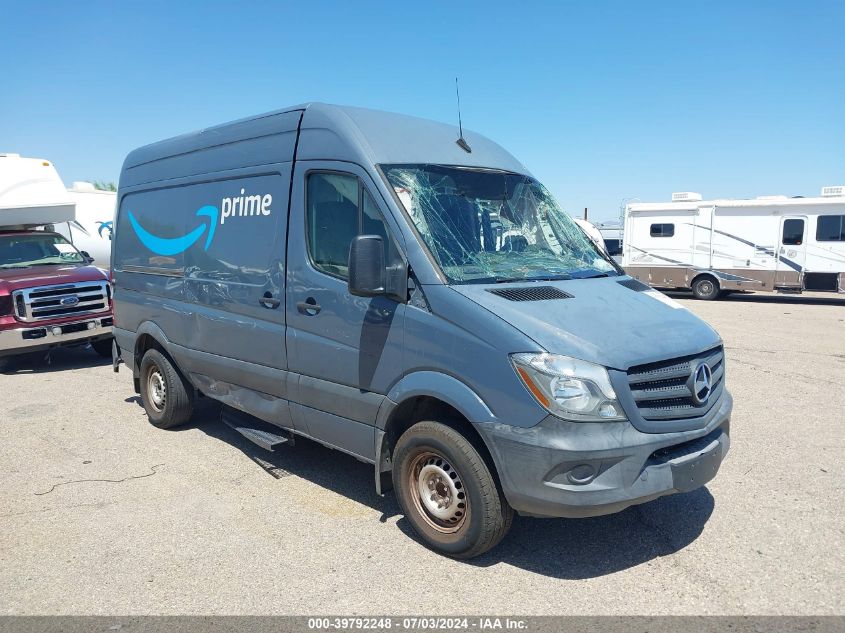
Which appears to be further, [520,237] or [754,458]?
[754,458]

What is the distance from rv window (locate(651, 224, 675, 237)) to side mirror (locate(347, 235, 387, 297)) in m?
18.6

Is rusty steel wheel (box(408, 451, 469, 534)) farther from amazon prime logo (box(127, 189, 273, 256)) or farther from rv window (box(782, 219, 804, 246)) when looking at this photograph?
rv window (box(782, 219, 804, 246))

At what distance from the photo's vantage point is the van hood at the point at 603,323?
352cm

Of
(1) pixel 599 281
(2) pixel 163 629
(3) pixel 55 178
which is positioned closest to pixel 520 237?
(1) pixel 599 281

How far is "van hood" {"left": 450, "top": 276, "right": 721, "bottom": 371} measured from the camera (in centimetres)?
352

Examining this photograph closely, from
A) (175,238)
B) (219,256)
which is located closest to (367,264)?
(219,256)

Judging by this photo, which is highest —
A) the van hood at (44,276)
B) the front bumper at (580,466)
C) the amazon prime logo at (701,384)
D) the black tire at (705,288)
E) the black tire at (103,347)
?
the van hood at (44,276)

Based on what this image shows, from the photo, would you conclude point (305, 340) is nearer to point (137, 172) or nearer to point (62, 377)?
point (137, 172)

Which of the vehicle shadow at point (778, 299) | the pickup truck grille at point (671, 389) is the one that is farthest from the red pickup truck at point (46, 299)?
the vehicle shadow at point (778, 299)

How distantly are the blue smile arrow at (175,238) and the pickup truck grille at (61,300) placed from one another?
3522mm

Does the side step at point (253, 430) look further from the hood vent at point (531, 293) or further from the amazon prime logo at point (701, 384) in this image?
the amazon prime logo at point (701, 384)

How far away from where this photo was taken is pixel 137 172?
7.06 m

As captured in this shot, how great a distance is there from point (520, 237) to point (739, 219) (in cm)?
1729

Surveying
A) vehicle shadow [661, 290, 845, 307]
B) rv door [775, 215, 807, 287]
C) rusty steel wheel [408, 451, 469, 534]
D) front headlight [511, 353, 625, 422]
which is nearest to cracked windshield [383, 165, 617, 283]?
front headlight [511, 353, 625, 422]
